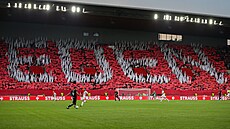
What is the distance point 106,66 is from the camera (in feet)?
173

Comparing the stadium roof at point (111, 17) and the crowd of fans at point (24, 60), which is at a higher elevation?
the stadium roof at point (111, 17)

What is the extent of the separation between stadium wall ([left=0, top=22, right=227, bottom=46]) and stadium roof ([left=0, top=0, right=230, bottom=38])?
1.45 meters

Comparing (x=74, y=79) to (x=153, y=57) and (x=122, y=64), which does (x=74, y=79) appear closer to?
(x=122, y=64)

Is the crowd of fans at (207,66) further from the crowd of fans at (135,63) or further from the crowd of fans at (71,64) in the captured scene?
the crowd of fans at (71,64)

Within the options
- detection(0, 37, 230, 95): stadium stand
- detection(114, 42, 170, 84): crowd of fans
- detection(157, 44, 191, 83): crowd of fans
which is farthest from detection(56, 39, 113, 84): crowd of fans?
detection(157, 44, 191, 83): crowd of fans

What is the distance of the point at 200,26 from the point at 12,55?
966 inches

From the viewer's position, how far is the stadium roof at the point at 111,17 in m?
43.5

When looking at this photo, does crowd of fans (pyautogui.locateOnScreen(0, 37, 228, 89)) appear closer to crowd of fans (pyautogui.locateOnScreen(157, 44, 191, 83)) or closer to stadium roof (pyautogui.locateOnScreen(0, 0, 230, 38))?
crowd of fans (pyautogui.locateOnScreen(157, 44, 191, 83))

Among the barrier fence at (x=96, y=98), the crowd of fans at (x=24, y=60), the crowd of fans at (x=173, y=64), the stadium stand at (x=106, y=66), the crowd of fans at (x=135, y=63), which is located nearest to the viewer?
the barrier fence at (x=96, y=98)

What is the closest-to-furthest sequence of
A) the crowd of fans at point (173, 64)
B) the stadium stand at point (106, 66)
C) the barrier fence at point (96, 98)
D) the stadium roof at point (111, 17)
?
the barrier fence at point (96, 98), the stadium roof at point (111, 17), the stadium stand at point (106, 66), the crowd of fans at point (173, 64)

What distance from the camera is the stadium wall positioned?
5216 cm

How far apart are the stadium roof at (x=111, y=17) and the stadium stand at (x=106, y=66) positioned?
3019mm

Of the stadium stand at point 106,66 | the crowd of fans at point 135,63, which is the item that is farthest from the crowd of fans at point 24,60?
the crowd of fans at point 135,63

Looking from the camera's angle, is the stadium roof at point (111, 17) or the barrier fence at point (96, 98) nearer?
the barrier fence at point (96, 98)
